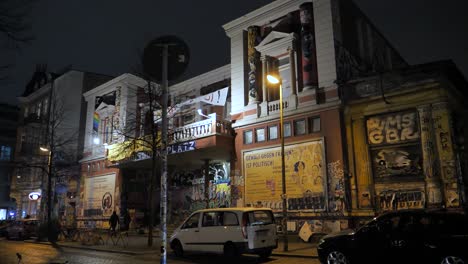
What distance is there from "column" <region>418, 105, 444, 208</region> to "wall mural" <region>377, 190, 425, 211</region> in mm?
374

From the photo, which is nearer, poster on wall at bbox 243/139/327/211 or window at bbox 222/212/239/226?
window at bbox 222/212/239/226

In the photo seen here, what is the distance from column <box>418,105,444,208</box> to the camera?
15.5 metres

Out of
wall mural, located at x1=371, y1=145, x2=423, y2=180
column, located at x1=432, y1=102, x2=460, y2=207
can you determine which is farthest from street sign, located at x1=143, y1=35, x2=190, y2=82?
column, located at x1=432, y1=102, x2=460, y2=207

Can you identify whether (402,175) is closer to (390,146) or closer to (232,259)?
(390,146)

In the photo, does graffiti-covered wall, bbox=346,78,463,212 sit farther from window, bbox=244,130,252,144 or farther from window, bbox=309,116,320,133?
window, bbox=244,130,252,144

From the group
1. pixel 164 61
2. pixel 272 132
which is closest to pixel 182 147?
pixel 272 132

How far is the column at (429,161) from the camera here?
1554 cm

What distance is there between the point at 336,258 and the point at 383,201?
8.21 m

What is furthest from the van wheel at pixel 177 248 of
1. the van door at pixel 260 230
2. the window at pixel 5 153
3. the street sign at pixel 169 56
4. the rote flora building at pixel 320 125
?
the window at pixel 5 153

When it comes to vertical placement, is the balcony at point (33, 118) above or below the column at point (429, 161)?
above

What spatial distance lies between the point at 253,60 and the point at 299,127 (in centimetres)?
541

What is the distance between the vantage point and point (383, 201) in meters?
17.0

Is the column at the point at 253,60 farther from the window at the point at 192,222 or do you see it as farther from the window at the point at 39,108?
the window at the point at 39,108

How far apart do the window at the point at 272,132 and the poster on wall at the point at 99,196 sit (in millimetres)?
16769
